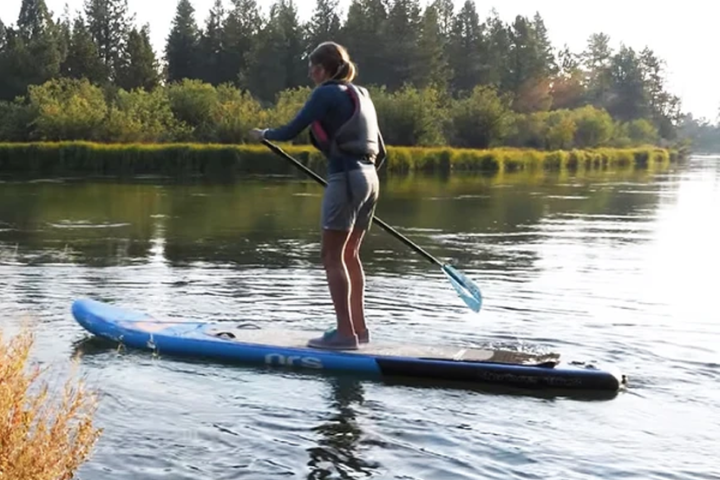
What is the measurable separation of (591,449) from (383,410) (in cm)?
136

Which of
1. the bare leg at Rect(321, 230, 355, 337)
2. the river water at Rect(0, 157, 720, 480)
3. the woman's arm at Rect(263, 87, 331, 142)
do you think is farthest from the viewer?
the bare leg at Rect(321, 230, 355, 337)

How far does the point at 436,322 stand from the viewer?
30.6ft

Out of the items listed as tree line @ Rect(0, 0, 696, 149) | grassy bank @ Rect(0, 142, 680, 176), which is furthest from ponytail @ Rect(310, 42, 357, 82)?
tree line @ Rect(0, 0, 696, 149)

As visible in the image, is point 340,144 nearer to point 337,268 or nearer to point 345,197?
point 345,197

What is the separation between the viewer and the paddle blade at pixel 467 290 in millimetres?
8430

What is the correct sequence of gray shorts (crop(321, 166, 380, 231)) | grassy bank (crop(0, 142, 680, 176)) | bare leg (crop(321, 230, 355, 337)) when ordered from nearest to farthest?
gray shorts (crop(321, 166, 380, 231)) < bare leg (crop(321, 230, 355, 337)) < grassy bank (crop(0, 142, 680, 176))

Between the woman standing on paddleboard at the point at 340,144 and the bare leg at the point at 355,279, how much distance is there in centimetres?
21

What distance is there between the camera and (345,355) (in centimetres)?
736

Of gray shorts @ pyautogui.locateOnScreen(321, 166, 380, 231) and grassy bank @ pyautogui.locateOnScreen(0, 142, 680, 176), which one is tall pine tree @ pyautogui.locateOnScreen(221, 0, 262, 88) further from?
gray shorts @ pyautogui.locateOnScreen(321, 166, 380, 231)

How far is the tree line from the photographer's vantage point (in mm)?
53906

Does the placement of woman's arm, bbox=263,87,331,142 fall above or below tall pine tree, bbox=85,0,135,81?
below

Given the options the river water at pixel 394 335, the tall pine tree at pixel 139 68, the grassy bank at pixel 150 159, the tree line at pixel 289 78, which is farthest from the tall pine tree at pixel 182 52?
the river water at pixel 394 335

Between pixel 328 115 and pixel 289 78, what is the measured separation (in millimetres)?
82146

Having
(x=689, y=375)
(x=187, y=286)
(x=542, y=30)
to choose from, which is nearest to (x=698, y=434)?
(x=689, y=375)
